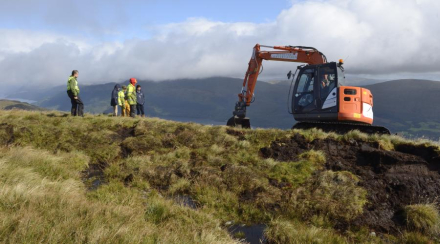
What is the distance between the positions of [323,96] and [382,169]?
21.8 feet

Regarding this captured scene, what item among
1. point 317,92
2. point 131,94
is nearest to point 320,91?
point 317,92

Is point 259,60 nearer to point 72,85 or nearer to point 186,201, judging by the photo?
point 72,85

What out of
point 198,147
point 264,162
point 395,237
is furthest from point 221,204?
point 198,147

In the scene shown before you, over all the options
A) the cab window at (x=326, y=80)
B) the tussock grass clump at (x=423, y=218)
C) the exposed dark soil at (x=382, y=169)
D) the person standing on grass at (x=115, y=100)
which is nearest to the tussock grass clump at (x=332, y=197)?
the exposed dark soil at (x=382, y=169)

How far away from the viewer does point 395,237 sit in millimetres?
6387

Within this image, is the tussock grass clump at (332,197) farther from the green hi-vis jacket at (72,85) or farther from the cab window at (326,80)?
the green hi-vis jacket at (72,85)

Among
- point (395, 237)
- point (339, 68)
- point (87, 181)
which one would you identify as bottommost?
point (395, 237)

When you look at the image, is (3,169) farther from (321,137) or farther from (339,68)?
(339,68)

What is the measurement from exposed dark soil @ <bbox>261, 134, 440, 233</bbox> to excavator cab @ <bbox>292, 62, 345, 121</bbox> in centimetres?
337

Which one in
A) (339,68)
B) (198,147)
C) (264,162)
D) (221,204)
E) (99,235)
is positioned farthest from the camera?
(339,68)

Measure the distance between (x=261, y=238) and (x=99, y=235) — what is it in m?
3.44

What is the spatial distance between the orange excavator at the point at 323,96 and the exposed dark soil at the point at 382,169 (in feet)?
9.58

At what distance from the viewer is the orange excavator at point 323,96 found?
1497cm

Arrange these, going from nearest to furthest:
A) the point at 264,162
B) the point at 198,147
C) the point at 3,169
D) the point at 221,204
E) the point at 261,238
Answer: the point at 261,238 → the point at 3,169 → the point at 221,204 → the point at 264,162 → the point at 198,147
